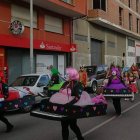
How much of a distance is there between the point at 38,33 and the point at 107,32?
1623cm

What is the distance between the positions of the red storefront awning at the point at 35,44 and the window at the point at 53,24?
1.23 meters

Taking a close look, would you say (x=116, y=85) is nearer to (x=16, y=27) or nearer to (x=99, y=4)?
(x=16, y=27)

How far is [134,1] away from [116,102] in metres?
43.5

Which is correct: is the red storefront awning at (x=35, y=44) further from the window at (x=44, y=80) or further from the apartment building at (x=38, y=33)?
the window at (x=44, y=80)

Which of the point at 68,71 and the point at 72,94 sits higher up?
the point at 68,71

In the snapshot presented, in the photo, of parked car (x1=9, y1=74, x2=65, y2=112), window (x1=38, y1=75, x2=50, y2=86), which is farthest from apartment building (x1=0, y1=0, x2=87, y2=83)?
window (x1=38, y1=75, x2=50, y2=86)

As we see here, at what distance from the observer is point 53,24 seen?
28125mm

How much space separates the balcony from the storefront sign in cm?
200

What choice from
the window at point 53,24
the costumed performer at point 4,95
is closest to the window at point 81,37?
the window at point 53,24

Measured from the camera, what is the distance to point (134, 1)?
5372 centimetres

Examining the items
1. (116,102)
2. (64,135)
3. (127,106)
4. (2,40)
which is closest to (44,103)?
(64,135)

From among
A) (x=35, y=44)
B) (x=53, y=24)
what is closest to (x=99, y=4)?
(x=53, y=24)

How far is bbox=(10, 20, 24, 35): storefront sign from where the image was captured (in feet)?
72.7

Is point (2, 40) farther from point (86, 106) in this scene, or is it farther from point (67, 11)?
point (86, 106)
